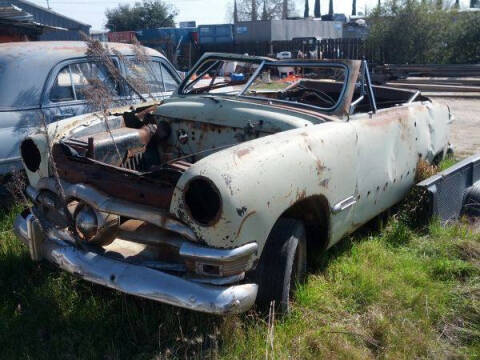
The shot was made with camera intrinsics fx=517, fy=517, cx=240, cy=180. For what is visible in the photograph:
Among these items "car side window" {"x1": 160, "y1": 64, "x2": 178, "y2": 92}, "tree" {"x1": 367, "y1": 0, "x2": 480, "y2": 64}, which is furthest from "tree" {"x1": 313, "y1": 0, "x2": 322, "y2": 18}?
"car side window" {"x1": 160, "y1": 64, "x2": 178, "y2": 92}

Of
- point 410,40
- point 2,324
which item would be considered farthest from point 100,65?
point 410,40

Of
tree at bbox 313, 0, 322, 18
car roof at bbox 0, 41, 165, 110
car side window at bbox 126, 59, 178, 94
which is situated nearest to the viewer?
car roof at bbox 0, 41, 165, 110

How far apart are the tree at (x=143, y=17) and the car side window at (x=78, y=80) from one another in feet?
134

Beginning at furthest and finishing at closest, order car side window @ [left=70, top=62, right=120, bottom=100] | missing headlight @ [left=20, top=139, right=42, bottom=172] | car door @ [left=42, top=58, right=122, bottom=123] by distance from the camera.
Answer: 1. car side window @ [left=70, top=62, right=120, bottom=100]
2. car door @ [left=42, top=58, right=122, bottom=123]
3. missing headlight @ [left=20, top=139, right=42, bottom=172]

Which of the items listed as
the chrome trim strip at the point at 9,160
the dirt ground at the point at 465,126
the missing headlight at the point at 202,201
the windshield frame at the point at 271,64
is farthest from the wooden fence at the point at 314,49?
the missing headlight at the point at 202,201

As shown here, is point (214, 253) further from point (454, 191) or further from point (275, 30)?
point (275, 30)

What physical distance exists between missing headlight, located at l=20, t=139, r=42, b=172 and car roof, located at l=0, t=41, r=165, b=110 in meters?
1.47

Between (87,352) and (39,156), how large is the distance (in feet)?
4.56

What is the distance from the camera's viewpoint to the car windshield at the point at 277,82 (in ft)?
13.1

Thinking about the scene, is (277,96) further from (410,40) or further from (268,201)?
(410,40)

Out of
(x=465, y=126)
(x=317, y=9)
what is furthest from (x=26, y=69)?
(x=317, y=9)

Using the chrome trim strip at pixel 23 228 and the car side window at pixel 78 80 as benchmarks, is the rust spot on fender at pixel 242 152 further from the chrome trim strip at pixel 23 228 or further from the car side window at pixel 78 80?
the car side window at pixel 78 80

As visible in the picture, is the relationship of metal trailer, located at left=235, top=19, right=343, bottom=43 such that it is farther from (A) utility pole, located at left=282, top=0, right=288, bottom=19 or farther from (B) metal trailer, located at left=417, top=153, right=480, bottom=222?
(B) metal trailer, located at left=417, top=153, right=480, bottom=222

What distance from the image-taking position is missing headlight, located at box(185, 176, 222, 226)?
2.45 m
